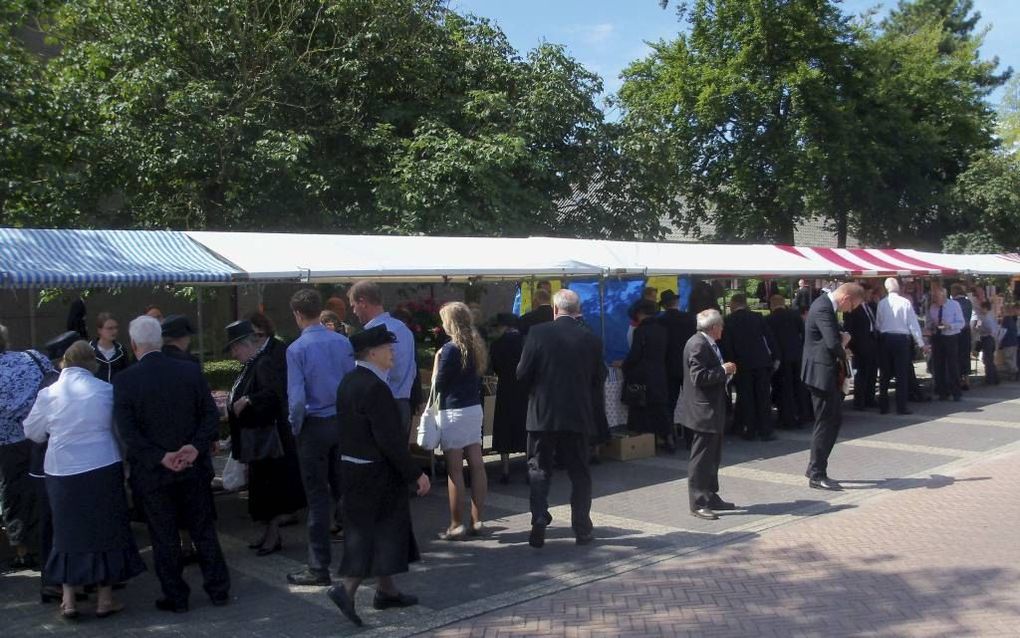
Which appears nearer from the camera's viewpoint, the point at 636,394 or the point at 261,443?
the point at 261,443

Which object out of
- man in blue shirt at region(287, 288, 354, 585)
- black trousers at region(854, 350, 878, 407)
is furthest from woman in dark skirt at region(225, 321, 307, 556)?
black trousers at region(854, 350, 878, 407)

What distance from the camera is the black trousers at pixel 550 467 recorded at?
6.59 meters

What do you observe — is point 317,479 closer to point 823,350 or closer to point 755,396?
point 823,350

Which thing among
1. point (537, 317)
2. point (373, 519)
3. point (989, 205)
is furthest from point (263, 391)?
point (989, 205)

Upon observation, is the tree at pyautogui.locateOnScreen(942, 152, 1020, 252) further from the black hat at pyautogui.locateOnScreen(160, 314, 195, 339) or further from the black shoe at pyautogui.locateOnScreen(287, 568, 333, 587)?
the black hat at pyautogui.locateOnScreen(160, 314, 195, 339)

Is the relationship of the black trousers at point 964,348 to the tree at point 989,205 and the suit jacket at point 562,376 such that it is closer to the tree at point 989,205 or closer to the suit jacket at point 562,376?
the suit jacket at point 562,376

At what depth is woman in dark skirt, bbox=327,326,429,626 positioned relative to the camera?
4992mm

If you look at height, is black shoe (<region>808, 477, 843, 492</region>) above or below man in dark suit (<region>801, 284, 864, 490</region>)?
below

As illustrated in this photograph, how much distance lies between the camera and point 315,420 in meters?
5.95

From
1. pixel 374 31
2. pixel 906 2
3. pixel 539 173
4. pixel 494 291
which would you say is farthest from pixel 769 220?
pixel 906 2

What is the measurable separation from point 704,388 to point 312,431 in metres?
3.09

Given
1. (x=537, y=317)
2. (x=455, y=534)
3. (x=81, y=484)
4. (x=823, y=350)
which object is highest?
(x=537, y=317)

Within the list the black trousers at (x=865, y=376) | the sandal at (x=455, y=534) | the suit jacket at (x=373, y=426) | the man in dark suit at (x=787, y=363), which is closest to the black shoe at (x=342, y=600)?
the suit jacket at (x=373, y=426)

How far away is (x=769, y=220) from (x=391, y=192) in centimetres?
1669
